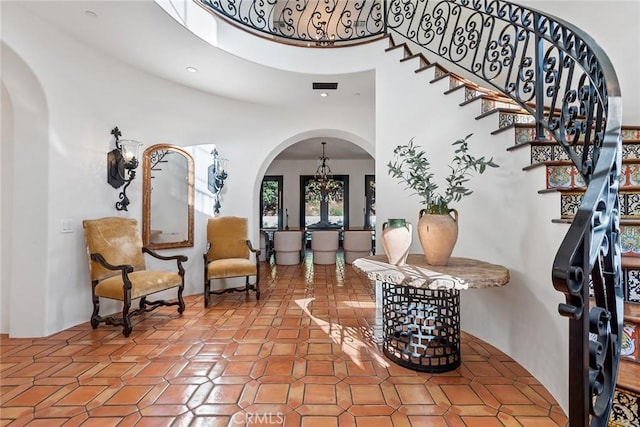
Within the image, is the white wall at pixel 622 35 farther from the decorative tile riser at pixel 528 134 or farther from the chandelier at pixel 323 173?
the chandelier at pixel 323 173

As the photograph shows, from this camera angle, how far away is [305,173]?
9602 mm

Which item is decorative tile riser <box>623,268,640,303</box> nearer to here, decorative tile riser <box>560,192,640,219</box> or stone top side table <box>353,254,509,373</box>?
decorative tile riser <box>560,192,640,219</box>

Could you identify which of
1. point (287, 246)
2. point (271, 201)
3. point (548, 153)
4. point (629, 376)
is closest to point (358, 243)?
point (287, 246)

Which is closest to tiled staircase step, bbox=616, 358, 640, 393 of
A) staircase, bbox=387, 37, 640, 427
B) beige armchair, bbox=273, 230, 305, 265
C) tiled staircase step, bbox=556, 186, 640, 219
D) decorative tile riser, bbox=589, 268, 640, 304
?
staircase, bbox=387, 37, 640, 427

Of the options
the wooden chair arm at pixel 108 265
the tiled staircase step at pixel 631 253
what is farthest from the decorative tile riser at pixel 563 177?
the wooden chair arm at pixel 108 265

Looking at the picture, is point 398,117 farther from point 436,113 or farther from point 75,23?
point 75,23

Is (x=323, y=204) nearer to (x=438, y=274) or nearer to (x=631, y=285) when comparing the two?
(x=438, y=274)

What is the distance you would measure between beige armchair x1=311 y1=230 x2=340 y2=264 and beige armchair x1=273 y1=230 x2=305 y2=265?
1.34ft

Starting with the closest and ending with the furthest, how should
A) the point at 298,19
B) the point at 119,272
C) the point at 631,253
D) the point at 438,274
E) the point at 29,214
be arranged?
the point at 631,253
the point at 438,274
the point at 29,214
the point at 119,272
the point at 298,19

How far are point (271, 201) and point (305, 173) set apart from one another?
145cm

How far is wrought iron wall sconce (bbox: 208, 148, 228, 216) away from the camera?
14.3 feet

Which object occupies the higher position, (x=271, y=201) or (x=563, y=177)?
(x=271, y=201)

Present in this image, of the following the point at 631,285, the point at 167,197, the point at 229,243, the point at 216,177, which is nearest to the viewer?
the point at 631,285

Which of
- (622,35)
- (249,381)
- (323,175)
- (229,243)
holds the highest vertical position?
(622,35)
